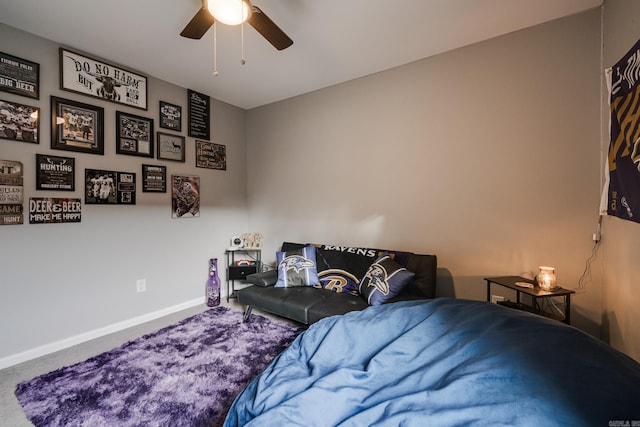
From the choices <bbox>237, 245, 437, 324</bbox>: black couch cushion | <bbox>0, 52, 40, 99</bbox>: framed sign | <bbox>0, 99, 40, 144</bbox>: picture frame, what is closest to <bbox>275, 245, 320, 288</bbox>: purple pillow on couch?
<bbox>237, 245, 437, 324</bbox>: black couch cushion

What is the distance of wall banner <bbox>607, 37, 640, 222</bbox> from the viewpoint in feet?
4.34

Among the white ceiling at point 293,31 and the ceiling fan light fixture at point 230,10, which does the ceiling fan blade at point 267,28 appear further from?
the white ceiling at point 293,31

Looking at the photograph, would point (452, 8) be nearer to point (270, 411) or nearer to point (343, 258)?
point (343, 258)

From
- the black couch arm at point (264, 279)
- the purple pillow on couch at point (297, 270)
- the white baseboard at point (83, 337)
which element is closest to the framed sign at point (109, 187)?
the white baseboard at point (83, 337)

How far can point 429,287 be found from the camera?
2.38 metres

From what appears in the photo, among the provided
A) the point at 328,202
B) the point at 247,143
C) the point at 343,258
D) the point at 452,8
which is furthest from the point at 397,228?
the point at 247,143

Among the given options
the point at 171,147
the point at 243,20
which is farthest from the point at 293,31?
the point at 171,147

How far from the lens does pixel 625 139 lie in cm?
143

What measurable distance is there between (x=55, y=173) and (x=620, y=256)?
13.7ft

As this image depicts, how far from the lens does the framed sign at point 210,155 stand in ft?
11.3

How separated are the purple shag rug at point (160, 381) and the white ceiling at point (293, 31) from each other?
254 centimetres

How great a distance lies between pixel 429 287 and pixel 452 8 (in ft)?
7.05

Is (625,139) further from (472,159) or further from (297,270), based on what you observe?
(297,270)

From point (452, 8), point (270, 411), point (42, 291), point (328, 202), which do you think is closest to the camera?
point (270, 411)
